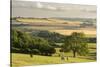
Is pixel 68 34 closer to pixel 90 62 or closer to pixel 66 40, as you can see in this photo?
pixel 66 40

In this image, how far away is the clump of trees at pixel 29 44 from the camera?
2.00m

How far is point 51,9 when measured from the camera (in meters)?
2.13

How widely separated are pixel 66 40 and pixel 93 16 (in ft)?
1.41

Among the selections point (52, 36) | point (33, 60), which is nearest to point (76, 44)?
point (52, 36)

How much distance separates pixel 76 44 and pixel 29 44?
0.52m

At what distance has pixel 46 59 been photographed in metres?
2.11

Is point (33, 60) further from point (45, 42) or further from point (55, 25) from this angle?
point (55, 25)

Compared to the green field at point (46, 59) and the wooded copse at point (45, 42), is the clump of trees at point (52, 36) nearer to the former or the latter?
the wooded copse at point (45, 42)

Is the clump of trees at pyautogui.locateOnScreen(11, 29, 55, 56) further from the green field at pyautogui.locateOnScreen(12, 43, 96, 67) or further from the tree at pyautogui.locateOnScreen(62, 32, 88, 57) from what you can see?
the tree at pyautogui.locateOnScreen(62, 32, 88, 57)

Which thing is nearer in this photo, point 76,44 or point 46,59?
point 46,59

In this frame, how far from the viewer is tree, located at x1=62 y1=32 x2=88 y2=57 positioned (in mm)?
2189
